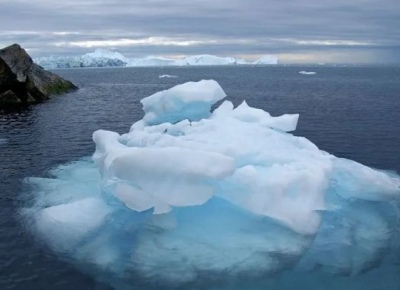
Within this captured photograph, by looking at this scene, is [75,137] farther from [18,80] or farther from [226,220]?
[18,80]

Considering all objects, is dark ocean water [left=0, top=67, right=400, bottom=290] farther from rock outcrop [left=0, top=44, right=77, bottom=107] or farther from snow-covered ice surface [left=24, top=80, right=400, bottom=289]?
rock outcrop [left=0, top=44, right=77, bottom=107]

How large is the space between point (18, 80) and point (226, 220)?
40557mm

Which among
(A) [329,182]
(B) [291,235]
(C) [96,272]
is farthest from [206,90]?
(C) [96,272]

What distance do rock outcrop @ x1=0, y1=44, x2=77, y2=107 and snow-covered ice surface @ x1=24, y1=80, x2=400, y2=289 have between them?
1345 inches

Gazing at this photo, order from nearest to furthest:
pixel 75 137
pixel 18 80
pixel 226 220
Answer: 1. pixel 226 220
2. pixel 75 137
3. pixel 18 80

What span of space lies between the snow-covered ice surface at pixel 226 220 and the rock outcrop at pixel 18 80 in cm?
3415

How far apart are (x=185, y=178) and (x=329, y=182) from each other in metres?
5.47

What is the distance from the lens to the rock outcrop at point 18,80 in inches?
A: 1880

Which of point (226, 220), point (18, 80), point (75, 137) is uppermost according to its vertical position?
point (18, 80)

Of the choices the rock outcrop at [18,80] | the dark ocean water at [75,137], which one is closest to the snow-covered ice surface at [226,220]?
the dark ocean water at [75,137]

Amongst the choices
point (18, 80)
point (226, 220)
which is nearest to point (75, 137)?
point (226, 220)

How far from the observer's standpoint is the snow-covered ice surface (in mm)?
12523

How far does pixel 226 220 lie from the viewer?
579 inches

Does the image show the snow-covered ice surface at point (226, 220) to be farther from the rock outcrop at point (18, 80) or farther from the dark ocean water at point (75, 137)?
the rock outcrop at point (18, 80)
